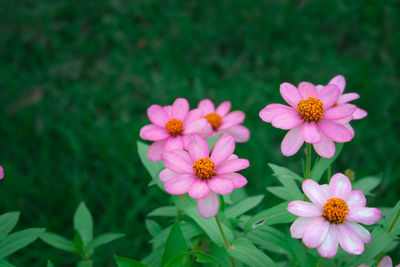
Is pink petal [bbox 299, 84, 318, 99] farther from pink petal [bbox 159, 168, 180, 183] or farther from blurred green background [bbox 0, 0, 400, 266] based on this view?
blurred green background [bbox 0, 0, 400, 266]

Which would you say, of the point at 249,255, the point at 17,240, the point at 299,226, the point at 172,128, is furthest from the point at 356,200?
the point at 17,240

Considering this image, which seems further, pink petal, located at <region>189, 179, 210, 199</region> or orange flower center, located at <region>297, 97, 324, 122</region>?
orange flower center, located at <region>297, 97, 324, 122</region>

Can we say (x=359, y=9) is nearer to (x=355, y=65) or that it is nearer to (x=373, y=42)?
(x=373, y=42)

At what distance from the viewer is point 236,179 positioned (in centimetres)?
84

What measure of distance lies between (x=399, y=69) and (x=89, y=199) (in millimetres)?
1988

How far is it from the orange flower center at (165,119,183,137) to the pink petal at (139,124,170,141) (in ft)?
0.05

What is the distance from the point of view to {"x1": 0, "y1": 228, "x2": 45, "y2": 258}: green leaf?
95 cm

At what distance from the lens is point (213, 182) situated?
830 millimetres

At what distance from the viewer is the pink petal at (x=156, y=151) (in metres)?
1.03

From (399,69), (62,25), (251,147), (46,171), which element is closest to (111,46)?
(62,25)

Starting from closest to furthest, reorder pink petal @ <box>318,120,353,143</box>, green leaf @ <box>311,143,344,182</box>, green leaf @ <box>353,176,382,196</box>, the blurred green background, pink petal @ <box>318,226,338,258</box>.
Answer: pink petal @ <box>318,226,338,258</box>, pink petal @ <box>318,120,353,143</box>, green leaf @ <box>311,143,344,182</box>, green leaf @ <box>353,176,382,196</box>, the blurred green background

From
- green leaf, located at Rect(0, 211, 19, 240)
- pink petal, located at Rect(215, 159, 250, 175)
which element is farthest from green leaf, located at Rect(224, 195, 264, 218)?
green leaf, located at Rect(0, 211, 19, 240)

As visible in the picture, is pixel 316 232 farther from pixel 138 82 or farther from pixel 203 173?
pixel 138 82

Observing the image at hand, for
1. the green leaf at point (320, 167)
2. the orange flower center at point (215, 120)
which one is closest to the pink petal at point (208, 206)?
the green leaf at point (320, 167)
